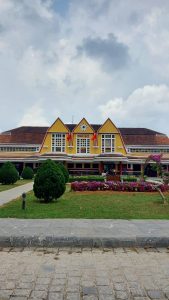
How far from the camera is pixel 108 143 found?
5000 centimetres

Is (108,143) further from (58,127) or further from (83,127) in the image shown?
(58,127)

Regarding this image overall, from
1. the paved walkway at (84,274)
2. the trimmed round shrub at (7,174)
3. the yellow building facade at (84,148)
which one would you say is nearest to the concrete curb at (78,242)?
the paved walkway at (84,274)

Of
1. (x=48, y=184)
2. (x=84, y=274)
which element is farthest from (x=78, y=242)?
(x=48, y=184)

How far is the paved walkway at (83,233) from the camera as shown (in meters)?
7.03

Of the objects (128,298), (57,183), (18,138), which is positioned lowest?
(128,298)

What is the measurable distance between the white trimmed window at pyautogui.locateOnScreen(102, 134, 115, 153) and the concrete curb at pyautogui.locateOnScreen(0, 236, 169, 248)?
140 ft

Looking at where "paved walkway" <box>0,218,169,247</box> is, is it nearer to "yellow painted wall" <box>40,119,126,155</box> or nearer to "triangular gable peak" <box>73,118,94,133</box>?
"yellow painted wall" <box>40,119,126,155</box>

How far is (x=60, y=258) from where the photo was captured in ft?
20.2

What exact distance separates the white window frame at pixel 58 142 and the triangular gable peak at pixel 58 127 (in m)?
0.61

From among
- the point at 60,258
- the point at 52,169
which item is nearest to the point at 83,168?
the point at 52,169

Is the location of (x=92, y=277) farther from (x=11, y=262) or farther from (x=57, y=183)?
(x=57, y=183)

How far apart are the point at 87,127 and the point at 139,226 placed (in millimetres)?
41708

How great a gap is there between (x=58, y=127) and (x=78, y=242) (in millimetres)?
43199

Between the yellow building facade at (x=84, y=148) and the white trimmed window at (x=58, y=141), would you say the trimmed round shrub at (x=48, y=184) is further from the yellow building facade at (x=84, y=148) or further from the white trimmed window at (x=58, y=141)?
the white trimmed window at (x=58, y=141)
